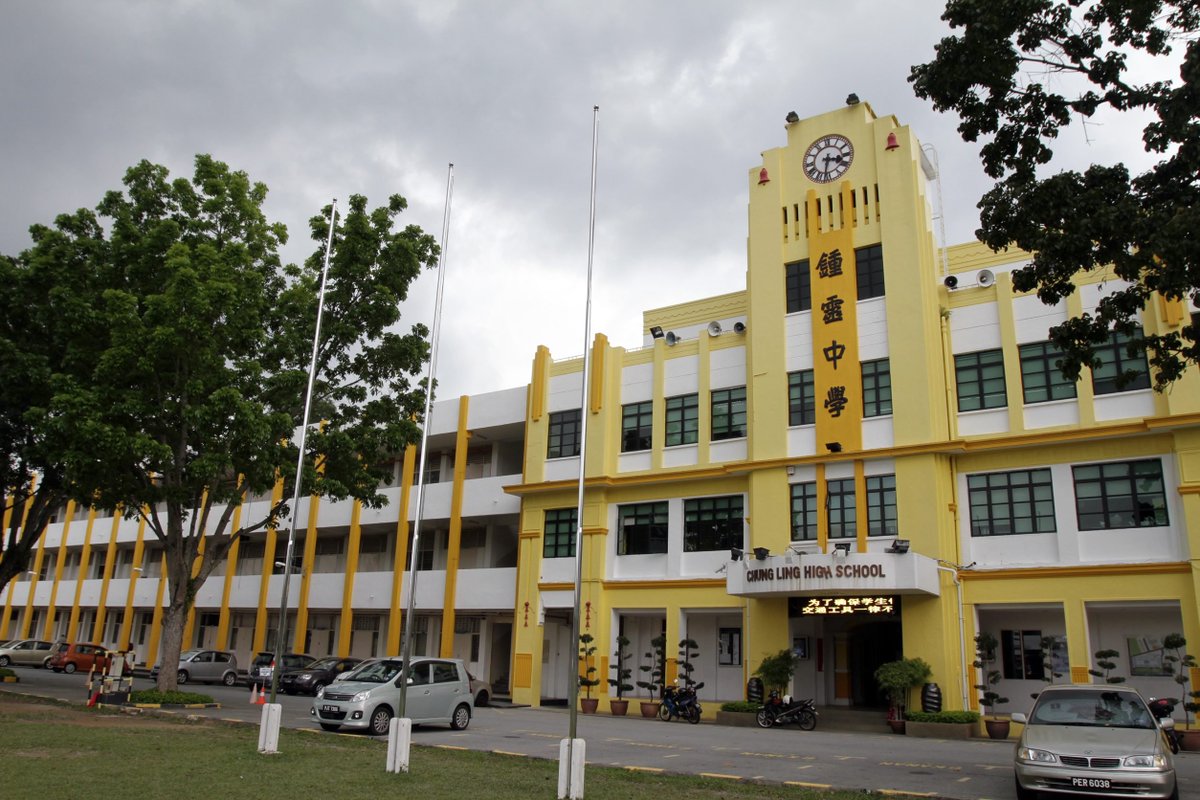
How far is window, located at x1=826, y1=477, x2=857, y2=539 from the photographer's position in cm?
2473

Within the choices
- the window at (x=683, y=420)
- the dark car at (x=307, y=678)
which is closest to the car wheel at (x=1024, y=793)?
the window at (x=683, y=420)

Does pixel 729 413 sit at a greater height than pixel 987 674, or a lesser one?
greater

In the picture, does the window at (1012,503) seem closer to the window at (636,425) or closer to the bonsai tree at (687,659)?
the bonsai tree at (687,659)

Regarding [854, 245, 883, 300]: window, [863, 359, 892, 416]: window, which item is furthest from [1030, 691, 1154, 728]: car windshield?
[854, 245, 883, 300]: window

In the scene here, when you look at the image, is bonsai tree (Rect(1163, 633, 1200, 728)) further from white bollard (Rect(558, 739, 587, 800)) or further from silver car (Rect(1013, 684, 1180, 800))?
white bollard (Rect(558, 739, 587, 800))

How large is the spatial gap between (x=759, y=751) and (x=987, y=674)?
348 inches

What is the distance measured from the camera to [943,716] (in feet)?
70.4

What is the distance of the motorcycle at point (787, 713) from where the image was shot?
22953mm

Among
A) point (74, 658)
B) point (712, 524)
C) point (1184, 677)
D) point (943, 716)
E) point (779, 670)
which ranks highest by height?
point (712, 524)

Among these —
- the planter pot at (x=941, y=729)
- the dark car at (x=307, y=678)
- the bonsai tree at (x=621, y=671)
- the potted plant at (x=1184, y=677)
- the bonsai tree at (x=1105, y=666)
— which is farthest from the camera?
the dark car at (x=307, y=678)

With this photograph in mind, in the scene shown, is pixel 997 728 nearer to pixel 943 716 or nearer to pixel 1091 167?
pixel 943 716

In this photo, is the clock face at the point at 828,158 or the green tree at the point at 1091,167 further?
the clock face at the point at 828,158

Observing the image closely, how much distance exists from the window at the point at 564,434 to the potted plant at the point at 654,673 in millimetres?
6782

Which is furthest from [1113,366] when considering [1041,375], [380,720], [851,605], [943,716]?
[380,720]
